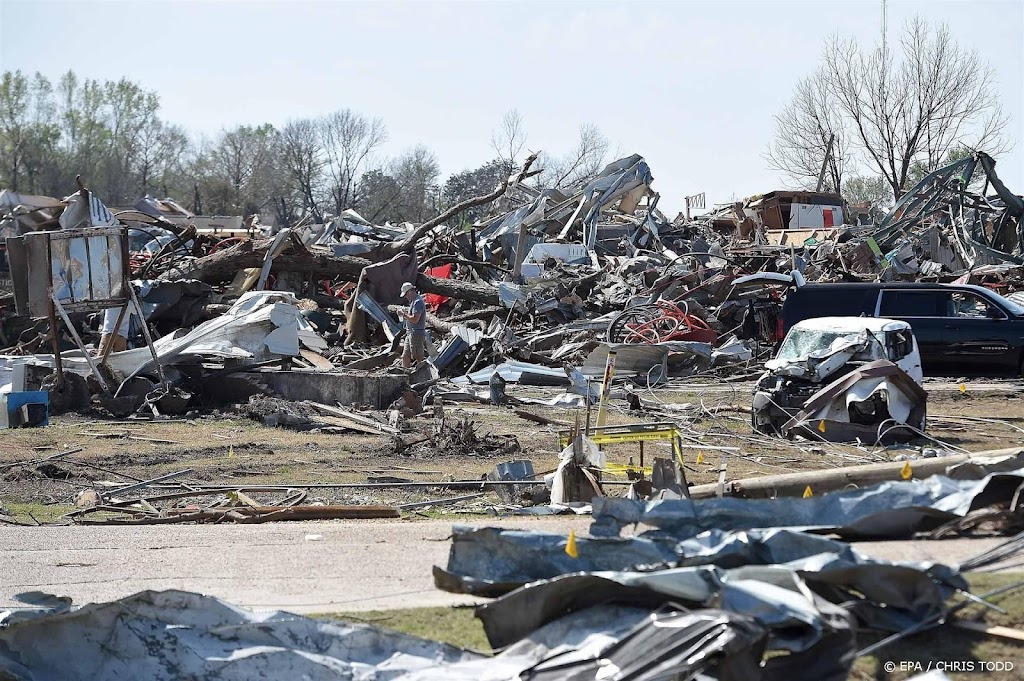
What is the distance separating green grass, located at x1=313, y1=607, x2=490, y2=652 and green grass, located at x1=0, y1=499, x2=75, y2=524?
15.3 feet

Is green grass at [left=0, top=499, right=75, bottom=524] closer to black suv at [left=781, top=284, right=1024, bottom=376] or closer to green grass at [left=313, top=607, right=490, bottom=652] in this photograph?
green grass at [left=313, top=607, right=490, bottom=652]

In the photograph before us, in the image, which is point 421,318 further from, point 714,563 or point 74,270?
point 714,563

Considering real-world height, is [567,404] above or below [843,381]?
below

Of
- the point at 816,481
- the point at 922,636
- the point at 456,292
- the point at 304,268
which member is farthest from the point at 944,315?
the point at 922,636

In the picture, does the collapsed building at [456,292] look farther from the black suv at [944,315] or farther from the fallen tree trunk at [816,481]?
the fallen tree trunk at [816,481]

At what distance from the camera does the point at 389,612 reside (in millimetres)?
5746

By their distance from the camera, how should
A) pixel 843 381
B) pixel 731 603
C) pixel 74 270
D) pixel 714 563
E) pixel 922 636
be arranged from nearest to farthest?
pixel 731 603 → pixel 922 636 → pixel 714 563 → pixel 843 381 → pixel 74 270

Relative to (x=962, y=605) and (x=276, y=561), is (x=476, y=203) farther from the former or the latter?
(x=962, y=605)

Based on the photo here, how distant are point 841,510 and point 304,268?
21.0 m

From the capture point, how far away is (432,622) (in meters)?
5.52

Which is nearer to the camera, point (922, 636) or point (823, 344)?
A: point (922, 636)

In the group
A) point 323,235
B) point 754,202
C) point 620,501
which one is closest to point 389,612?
point 620,501

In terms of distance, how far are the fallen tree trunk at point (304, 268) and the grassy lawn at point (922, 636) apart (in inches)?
794

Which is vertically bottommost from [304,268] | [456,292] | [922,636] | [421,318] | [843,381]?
[922,636]
